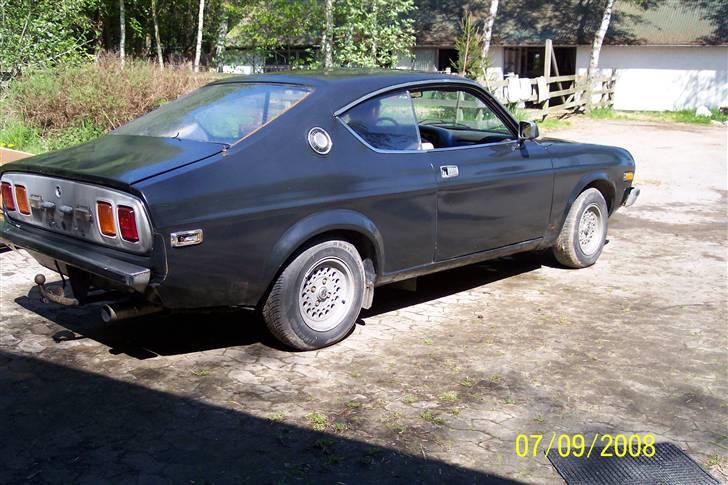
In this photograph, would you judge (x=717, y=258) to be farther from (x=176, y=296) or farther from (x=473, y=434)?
(x=176, y=296)

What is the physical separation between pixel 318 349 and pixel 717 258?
4.48 meters

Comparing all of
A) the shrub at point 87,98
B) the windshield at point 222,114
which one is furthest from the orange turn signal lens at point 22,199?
the shrub at point 87,98

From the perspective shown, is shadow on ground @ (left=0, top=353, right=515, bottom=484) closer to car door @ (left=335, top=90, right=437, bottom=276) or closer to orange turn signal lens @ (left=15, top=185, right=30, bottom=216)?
orange turn signal lens @ (left=15, top=185, right=30, bottom=216)

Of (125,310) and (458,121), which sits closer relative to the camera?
(125,310)

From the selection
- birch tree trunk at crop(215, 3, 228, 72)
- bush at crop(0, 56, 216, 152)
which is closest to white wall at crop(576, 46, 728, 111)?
birch tree trunk at crop(215, 3, 228, 72)

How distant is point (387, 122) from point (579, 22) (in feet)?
93.6

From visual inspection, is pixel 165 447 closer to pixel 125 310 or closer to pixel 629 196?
pixel 125 310

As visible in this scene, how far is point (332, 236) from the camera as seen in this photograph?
464cm

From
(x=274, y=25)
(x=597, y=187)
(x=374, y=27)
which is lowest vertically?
(x=597, y=187)

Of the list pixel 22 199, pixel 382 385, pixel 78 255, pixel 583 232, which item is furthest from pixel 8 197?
pixel 583 232

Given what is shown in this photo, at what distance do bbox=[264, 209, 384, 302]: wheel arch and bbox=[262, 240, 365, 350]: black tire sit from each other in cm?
7

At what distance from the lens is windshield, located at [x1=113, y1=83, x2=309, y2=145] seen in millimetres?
4543

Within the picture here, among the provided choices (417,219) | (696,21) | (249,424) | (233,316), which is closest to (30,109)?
(233,316)
